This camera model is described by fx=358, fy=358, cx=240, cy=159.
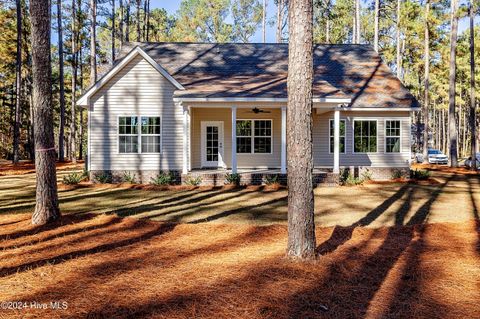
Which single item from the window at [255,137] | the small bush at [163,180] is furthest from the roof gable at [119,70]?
the window at [255,137]

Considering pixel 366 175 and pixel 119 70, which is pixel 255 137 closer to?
pixel 366 175

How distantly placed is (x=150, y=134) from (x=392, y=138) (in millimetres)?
10928

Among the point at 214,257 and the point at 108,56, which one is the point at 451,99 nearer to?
the point at 214,257

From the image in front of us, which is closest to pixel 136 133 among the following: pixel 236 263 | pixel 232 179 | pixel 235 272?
pixel 232 179

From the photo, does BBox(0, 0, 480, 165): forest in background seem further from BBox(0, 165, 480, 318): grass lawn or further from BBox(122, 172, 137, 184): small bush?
BBox(0, 165, 480, 318): grass lawn

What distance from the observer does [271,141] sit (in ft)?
56.6

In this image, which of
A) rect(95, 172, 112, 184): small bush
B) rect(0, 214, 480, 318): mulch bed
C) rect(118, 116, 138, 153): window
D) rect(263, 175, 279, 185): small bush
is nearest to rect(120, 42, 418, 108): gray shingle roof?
rect(118, 116, 138, 153): window

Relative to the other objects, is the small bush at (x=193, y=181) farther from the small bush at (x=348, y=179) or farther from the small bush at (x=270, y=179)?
the small bush at (x=348, y=179)

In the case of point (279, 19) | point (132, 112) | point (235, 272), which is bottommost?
point (235, 272)

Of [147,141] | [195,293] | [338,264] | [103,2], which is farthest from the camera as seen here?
[103,2]

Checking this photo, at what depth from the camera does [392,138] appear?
16.6 metres

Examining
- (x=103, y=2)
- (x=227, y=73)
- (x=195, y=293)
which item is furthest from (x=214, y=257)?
(x=103, y=2)

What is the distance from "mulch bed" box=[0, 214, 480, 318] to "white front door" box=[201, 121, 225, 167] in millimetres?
9860

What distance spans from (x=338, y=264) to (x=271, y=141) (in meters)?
12.5
